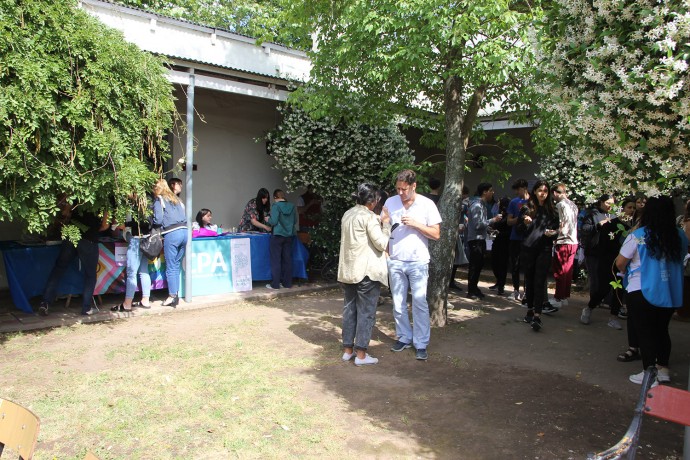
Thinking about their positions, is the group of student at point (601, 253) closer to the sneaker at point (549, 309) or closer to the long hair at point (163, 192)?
the sneaker at point (549, 309)

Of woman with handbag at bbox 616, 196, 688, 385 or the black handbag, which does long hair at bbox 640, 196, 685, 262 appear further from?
the black handbag

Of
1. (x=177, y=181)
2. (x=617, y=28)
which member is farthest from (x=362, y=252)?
(x=177, y=181)

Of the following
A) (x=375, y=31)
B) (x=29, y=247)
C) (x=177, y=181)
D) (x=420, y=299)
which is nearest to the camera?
(x=420, y=299)

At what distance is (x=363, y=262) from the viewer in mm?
5281

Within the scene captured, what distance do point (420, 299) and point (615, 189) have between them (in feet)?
9.26

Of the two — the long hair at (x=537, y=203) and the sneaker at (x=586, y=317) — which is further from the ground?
the long hair at (x=537, y=203)

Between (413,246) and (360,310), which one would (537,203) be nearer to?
(413,246)

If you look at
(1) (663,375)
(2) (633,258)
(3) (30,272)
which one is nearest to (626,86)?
(2) (633,258)

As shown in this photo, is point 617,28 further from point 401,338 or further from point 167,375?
point 167,375

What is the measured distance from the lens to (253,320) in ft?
23.6

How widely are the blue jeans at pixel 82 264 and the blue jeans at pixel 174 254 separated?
0.96 metres

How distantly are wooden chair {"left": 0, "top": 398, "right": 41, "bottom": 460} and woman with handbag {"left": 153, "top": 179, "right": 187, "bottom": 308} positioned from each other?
5239 millimetres

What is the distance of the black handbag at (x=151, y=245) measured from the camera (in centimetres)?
714

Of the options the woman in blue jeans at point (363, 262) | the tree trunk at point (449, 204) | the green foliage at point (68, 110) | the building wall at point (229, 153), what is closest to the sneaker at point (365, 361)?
the woman in blue jeans at point (363, 262)
